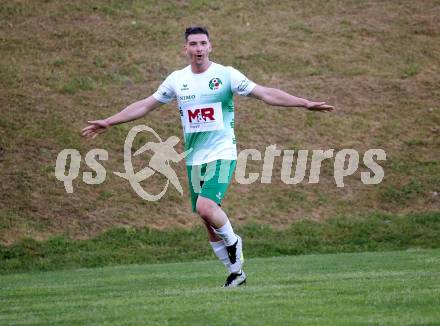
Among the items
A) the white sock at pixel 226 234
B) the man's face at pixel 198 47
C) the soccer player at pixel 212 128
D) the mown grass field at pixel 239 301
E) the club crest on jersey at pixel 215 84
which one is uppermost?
the man's face at pixel 198 47

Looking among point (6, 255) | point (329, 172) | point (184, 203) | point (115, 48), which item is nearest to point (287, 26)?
point (115, 48)

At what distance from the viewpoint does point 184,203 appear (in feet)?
74.4

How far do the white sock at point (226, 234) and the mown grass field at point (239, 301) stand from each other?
510 mm

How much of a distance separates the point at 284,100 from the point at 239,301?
271 centimetres

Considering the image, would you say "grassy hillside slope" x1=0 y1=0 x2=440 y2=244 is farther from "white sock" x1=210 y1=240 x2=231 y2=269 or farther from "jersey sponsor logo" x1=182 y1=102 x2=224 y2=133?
"jersey sponsor logo" x1=182 y1=102 x2=224 y2=133

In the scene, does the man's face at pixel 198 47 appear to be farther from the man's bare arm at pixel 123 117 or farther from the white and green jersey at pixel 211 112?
the man's bare arm at pixel 123 117

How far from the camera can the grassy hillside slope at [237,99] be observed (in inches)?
886

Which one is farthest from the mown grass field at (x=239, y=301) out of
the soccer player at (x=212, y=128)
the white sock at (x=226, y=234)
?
the soccer player at (x=212, y=128)

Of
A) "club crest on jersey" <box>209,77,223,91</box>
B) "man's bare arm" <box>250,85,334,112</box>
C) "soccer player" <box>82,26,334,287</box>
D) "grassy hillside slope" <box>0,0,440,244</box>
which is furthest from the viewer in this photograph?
"grassy hillside slope" <box>0,0,440,244</box>

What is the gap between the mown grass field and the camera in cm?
734

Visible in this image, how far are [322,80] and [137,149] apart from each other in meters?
6.36

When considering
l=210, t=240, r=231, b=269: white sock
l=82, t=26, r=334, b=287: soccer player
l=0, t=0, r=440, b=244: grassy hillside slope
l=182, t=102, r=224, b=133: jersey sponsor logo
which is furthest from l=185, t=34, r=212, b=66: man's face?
l=0, t=0, r=440, b=244: grassy hillside slope

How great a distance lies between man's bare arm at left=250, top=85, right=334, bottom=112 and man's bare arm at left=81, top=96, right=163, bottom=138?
126cm

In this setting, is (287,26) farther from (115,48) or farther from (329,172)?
(329,172)
